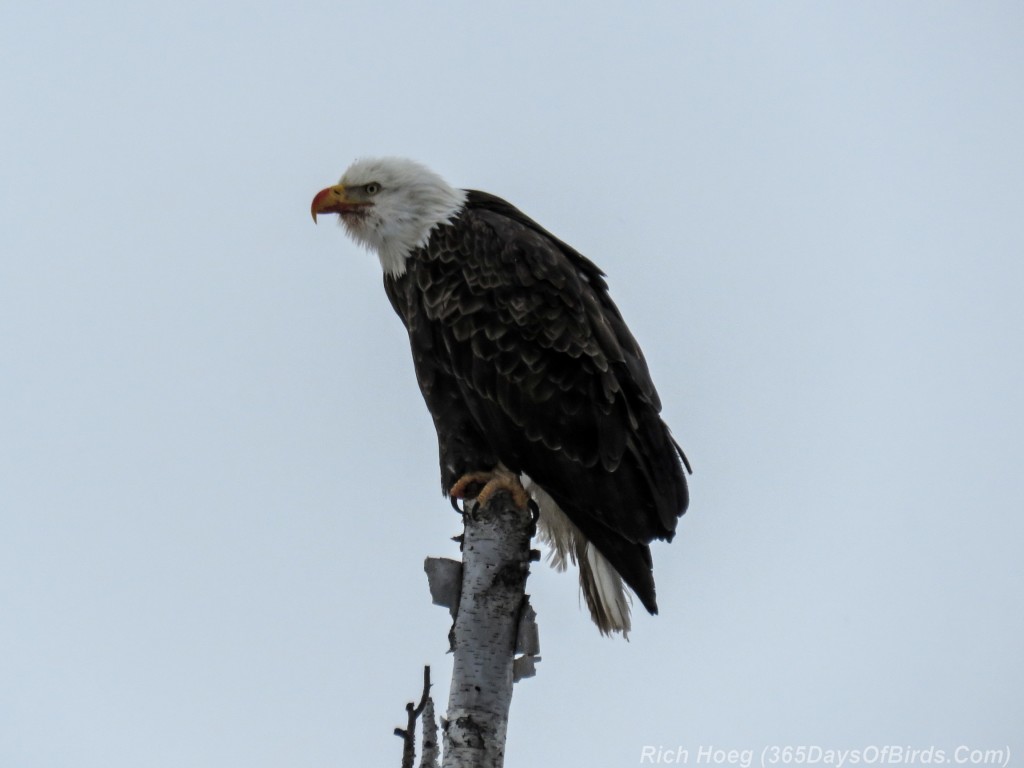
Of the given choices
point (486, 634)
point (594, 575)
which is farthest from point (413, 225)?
point (486, 634)

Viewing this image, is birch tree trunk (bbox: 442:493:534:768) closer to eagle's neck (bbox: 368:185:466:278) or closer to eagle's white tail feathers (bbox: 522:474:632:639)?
eagle's white tail feathers (bbox: 522:474:632:639)

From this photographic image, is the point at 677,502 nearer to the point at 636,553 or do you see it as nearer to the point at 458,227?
the point at 636,553

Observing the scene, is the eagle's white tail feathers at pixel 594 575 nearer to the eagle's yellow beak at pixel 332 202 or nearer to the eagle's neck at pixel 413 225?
the eagle's neck at pixel 413 225

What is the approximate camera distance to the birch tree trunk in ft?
14.4

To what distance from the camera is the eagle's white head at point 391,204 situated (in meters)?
6.76

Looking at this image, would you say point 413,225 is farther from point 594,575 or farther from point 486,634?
point 486,634

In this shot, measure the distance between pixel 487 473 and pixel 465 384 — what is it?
494 mm

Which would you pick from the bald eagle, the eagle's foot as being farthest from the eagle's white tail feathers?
the eagle's foot

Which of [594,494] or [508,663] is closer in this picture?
[508,663]

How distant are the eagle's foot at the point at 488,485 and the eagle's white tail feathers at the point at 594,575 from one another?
305 millimetres

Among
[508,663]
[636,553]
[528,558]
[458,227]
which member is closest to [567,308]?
[458,227]

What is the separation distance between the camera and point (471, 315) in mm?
6285

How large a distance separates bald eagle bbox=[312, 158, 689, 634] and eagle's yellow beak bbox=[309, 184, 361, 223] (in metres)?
0.53

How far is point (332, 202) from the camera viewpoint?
23.5ft
